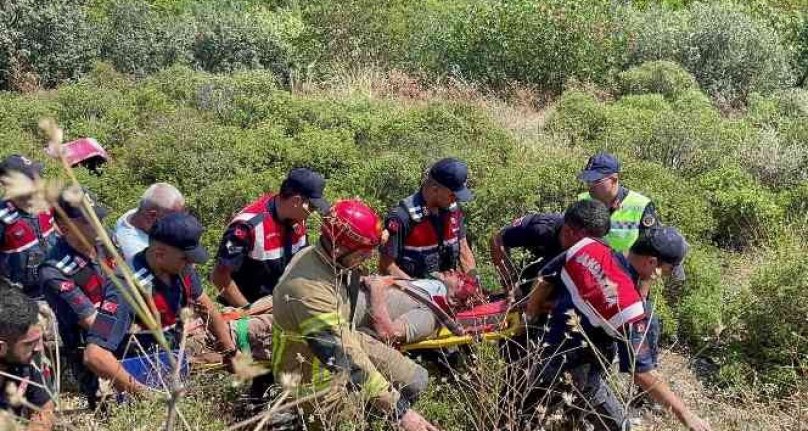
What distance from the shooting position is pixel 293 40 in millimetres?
14898

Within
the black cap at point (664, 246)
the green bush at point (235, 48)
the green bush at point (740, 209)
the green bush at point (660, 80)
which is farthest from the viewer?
the green bush at point (235, 48)

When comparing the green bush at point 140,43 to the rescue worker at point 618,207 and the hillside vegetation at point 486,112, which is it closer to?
the hillside vegetation at point 486,112

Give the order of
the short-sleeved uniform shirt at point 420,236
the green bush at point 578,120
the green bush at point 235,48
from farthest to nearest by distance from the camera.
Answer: the green bush at point 235,48, the green bush at point 578,120, the short-sleeved uniform shirt at point 420,236

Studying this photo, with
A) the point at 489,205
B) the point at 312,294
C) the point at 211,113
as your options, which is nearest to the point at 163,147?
the point at 211,113

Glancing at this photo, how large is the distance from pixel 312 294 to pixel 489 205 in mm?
4177

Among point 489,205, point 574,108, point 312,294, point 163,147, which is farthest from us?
point 574,108

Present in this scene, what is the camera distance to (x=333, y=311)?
3.42 metres

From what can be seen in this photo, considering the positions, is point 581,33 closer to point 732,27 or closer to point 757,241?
point 732,27

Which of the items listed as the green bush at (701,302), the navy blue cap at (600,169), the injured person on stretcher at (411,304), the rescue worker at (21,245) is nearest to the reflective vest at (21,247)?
the rescue worker at (21,245)

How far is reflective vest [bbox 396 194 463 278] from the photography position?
5219mm

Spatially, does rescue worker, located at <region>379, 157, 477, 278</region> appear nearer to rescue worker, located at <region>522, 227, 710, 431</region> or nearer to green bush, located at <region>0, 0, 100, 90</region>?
rescue worker, located at <region>522, 227, 710, 431</region>

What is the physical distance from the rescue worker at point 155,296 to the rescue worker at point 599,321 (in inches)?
60.8

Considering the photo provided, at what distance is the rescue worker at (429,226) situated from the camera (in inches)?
199

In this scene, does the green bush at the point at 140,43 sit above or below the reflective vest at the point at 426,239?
below
